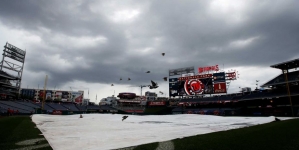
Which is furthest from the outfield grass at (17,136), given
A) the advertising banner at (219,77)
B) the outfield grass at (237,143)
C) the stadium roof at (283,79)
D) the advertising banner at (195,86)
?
the advertising banner at (219,77)

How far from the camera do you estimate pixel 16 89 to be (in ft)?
183

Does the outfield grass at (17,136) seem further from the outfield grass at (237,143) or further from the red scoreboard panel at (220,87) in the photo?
the red scoreboard panel at (220,87)

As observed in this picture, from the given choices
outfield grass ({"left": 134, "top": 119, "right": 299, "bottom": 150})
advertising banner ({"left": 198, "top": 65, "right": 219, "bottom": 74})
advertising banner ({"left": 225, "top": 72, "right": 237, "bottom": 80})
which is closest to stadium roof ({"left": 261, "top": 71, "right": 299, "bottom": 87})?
advertising banner ({"left": 225, "top": 72, "right": 237, "bottom": 80})

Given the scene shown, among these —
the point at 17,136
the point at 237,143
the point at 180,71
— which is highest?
the point at 180,71

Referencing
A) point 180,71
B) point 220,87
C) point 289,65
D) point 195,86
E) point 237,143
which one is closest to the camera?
point 237,143

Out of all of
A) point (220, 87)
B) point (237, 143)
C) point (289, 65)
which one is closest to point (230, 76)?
point (220, 87)

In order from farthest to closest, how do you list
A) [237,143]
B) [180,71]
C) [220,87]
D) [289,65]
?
[180,71]
[220,87]
[289,65]
[237,143]

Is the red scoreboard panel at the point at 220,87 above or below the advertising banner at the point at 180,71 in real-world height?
below

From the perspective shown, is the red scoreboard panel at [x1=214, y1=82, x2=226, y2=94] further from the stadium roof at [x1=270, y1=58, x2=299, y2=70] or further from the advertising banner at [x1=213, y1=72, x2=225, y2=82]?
the stadium roof at [x1=270, y1=58, x2=299, y2=70]

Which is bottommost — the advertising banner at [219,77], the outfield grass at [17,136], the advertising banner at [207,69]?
the outfield grass at [17,136]

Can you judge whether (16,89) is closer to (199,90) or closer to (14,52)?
(14,52)

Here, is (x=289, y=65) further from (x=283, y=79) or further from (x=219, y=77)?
(x=219, y=77)

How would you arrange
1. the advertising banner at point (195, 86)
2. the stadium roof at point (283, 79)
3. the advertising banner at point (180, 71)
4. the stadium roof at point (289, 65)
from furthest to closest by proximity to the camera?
1. the advertising banner at point (180, 71)
2. the advertising banner at point (195, 86)
3. the stadium roof at point (283, 79)
4. the stadium roof at point (289, 65)

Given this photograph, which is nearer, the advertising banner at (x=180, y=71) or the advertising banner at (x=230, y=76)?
the advertising banner at (x=230, y=76)
